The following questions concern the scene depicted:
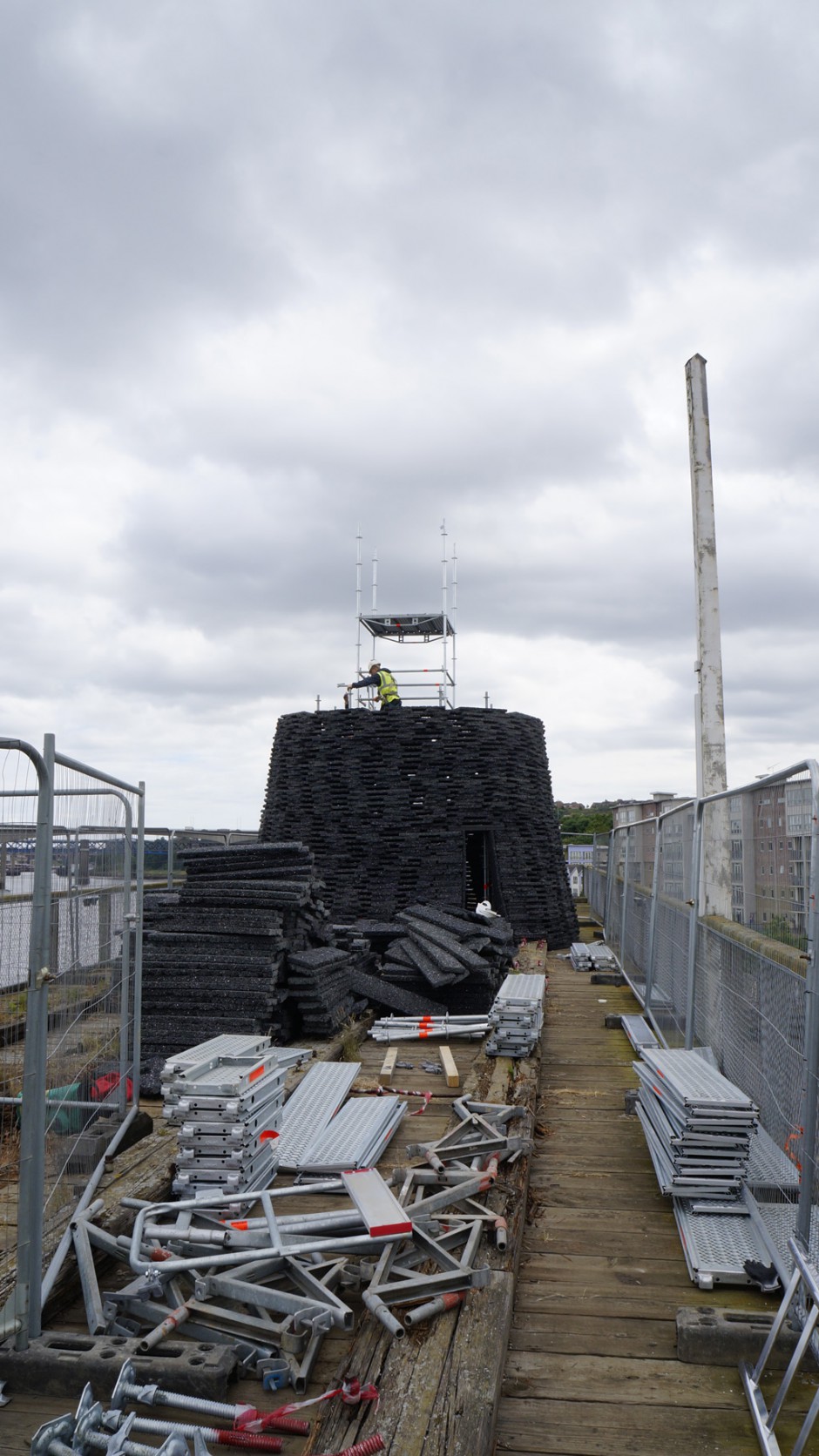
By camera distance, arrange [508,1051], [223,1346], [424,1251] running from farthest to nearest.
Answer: [508,1051] → [424,1251] → [223,1346]

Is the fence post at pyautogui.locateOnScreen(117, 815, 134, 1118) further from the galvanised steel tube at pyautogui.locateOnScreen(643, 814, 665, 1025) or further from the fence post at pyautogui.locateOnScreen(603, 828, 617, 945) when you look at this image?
the fence post at pyautogui.locateOnScreen(603, 828, 617, 945)

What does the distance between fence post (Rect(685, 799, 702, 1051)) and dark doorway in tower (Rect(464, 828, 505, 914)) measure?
29.7ft

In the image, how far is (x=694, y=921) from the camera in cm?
745

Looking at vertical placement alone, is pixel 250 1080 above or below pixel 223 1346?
above

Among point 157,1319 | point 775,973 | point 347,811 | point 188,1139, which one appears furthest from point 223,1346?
point 347,811

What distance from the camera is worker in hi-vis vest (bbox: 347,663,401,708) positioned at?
17.3 meters

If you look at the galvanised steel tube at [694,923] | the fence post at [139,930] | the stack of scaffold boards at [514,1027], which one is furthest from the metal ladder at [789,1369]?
the stack of scaffold boards at [514,1027]

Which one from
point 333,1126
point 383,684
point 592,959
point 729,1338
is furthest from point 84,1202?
point 383,684

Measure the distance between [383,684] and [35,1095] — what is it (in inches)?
550

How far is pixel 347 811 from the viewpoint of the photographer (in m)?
17.0

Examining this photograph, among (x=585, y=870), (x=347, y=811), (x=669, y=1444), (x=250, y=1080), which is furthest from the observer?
(x=585, y=870)

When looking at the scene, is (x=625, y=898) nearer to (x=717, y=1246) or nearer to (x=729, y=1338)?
(x=717, y=1246)

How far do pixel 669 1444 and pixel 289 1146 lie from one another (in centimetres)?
311

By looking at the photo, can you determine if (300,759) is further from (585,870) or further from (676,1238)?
(585,870)
